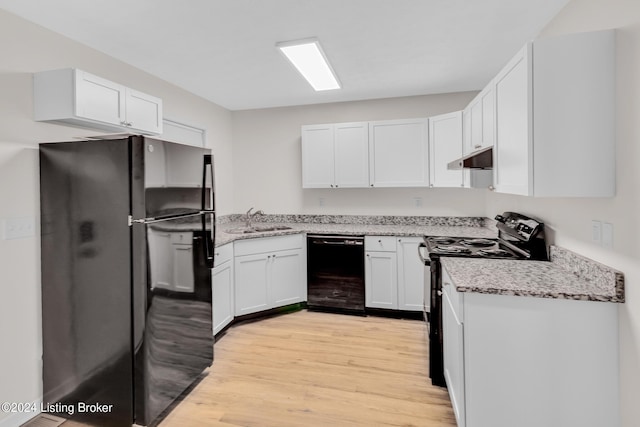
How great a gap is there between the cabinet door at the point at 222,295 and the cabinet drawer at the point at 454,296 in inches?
75.6

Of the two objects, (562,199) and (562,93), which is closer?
(562,93)

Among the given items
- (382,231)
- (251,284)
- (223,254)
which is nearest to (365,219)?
(382,231)

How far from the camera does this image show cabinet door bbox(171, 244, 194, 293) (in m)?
2.16

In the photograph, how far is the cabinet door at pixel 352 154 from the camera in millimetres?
3869

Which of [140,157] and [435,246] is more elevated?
[140,157]

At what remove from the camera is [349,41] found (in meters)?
2.46

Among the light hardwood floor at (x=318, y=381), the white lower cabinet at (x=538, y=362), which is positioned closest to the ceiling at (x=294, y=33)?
the white lower cabinet at (x=538, y=362)

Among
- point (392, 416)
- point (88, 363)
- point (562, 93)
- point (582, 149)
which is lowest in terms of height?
point (392, 416)

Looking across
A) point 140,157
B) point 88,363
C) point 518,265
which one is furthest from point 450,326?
point 88,363

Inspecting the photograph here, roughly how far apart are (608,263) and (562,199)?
22.9 inches

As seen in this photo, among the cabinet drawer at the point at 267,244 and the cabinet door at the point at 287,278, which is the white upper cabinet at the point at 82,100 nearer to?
the cabinet drawer at the point at 267,244

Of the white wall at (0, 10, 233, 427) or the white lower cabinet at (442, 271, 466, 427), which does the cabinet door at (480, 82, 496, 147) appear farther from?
the white wall at (0, 10, 233, 427)

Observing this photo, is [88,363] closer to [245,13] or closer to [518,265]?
[245,13]

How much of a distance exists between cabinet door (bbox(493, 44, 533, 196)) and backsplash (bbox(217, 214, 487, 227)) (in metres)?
1.88
